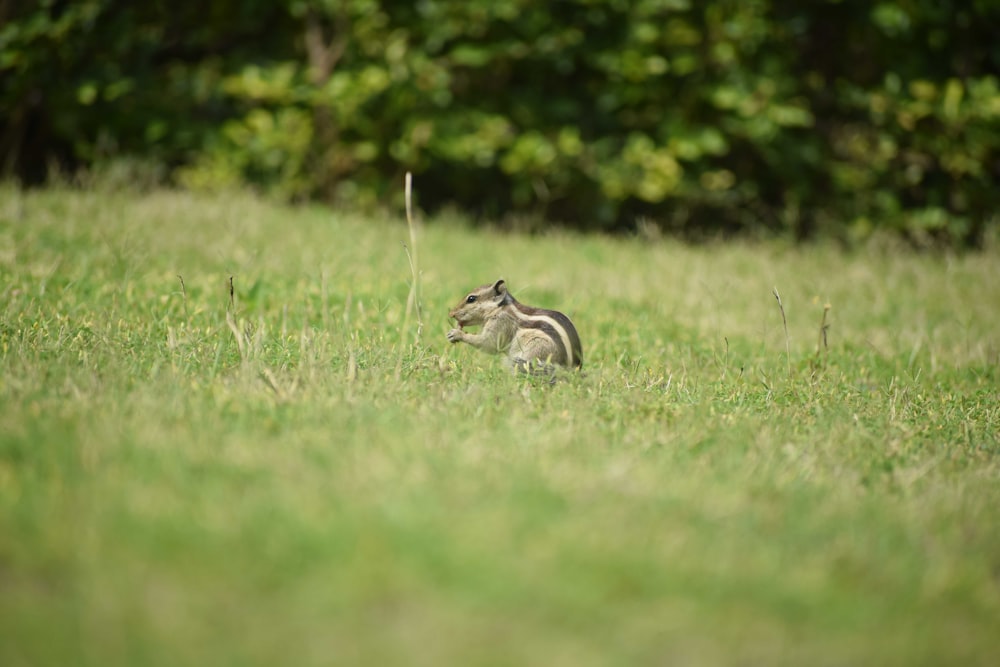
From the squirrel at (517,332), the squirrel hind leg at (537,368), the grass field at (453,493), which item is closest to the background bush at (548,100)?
the grass field at (453,493)

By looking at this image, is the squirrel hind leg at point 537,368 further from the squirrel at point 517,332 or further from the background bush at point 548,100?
the background bush at point 548,100

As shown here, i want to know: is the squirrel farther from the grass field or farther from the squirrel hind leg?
the grass field

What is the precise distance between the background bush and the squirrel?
4309 millimetres

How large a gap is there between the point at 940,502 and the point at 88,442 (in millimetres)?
2896

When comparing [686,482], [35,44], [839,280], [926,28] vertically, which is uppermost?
[926,28]

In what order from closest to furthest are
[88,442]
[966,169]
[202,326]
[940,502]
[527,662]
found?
[527,662]
[88,442]
[940,502]
[202,326]
[966,169]

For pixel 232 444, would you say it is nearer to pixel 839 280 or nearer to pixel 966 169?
pixel 839 280

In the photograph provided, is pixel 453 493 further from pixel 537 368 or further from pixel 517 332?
pixel 517 332

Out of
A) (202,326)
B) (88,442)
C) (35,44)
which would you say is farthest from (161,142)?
(88,442)

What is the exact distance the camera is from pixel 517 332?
4.73 m

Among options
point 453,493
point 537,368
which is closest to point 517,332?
point 537,368

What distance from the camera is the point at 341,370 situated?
165 inches

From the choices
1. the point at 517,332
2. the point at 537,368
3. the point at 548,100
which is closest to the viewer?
the point at 537,368

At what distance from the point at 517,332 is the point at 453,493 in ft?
5.98
